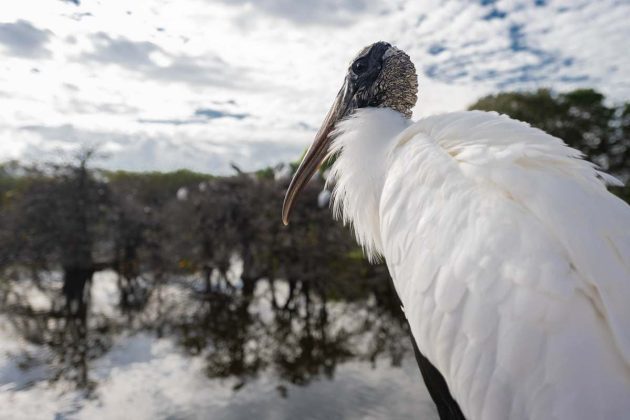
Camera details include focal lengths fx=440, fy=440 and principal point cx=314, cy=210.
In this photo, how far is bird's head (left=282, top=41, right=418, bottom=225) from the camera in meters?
2.65

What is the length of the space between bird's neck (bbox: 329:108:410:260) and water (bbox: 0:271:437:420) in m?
5.93

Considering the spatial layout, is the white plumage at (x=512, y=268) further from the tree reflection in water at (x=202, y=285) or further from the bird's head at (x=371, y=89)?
the tree reflection in water at (x=202, y=285)

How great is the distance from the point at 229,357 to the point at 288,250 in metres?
3.52

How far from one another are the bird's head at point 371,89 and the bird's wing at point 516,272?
32.4 inches

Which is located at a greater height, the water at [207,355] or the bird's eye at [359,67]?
the bird's eye at [359,67]

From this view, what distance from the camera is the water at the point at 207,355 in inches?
299

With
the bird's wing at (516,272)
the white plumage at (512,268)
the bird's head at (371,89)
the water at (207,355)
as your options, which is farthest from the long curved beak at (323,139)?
the water at (207,355)

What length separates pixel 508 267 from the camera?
145 centimetres

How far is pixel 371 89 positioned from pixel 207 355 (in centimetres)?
848

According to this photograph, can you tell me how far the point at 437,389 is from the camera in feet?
6.44

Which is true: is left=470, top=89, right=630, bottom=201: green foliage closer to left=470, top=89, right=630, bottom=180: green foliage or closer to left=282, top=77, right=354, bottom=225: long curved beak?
left=470, top=89, right=630, bottom=180: green foliage

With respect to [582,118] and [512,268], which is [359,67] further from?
[582,118]

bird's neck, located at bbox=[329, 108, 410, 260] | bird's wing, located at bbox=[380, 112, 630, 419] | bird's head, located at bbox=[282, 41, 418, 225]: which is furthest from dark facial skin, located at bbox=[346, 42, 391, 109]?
bird's wing, located at bbox=[380, 112, 630, 419]

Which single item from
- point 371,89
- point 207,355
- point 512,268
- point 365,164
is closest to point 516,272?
point 512,268
